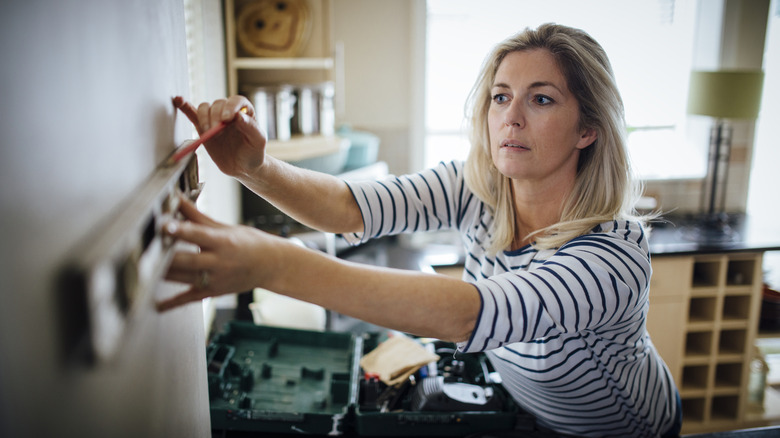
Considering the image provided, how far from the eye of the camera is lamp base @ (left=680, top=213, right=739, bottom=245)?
3.03 metres

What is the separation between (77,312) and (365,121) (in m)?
3.13

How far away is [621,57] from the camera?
3596 millimetres

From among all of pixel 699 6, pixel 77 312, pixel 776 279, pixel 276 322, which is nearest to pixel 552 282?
pixel 77 312

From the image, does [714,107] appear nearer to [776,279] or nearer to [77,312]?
[776,279]

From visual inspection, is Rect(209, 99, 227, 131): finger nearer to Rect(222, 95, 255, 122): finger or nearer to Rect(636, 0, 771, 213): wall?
Rect(222, 95, 255, 122): finger

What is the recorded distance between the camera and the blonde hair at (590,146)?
45.4 inches

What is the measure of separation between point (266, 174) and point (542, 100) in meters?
0.56

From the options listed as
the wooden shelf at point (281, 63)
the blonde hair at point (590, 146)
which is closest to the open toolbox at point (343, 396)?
the blonde hair at point (590, 146)

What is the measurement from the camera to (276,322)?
182 cm

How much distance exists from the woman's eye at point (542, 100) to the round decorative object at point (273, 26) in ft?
6.09

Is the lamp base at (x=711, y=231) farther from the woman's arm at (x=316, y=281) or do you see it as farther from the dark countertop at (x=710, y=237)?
the woman's arm at (x=316, y=281)

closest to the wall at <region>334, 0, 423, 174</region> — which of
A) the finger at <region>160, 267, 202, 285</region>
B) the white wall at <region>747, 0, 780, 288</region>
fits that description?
the white wall at <region>747, 0, 780, 288</region>

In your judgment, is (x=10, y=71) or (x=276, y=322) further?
(x=276, y=322)

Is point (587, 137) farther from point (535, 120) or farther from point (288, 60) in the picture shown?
point (288, 60)
